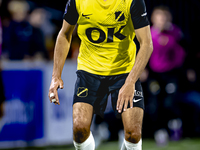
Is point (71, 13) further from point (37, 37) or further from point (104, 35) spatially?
point (37, 37)

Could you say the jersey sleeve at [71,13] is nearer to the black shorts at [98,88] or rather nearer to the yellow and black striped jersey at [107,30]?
the yellow and black striped jersey at [107,30]

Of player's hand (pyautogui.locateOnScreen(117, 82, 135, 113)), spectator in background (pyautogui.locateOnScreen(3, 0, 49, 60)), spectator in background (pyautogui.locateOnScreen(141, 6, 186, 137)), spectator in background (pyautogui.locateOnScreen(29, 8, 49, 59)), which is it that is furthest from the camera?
spectator in background (pyautogui.locateOnScreen(141, 6, 186, 137))

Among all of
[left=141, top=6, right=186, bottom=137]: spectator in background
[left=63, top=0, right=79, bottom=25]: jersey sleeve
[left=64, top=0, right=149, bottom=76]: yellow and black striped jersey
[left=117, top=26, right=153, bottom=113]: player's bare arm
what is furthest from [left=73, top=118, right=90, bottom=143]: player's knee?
[left=141, top=6, right=186, bottom=137]: spectator in background

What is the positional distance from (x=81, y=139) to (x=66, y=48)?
1.01 metres

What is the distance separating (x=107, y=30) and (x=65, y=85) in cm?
279

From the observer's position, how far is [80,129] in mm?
3264

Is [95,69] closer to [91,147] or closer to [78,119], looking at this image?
[78,119]

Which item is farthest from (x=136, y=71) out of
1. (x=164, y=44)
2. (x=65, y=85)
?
(x=164, y=44)

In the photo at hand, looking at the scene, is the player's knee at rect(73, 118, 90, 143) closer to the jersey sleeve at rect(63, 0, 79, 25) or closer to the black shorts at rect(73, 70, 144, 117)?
the black shorts at rect(73, 70, 144, 117)

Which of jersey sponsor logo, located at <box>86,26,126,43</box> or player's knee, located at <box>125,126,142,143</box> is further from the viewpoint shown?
jersey sponsor logo, located at <box>86,26,126,43</box>

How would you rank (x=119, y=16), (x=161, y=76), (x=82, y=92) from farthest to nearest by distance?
(x=161, y=76) < (x=82, y=92) < (x=119, y=16)

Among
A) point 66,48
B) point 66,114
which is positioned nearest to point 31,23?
point 66,114

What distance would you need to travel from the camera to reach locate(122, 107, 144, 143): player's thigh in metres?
3.29

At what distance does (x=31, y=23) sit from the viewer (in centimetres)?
601
